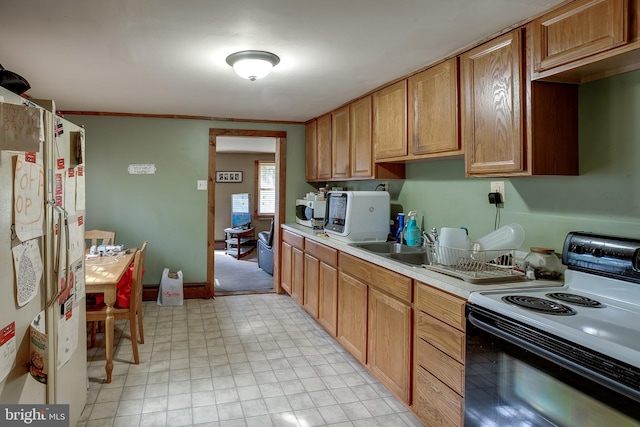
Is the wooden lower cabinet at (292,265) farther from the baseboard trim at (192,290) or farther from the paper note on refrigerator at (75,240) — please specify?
the paper note on refrigerator at (75,240)

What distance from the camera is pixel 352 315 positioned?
9.95 ft

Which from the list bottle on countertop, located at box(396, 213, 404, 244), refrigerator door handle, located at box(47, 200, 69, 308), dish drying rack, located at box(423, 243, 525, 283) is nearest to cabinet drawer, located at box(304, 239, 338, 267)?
bottle on countertop, located at box(396, 213, 404, 244)

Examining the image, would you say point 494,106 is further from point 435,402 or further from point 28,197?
point 28,197

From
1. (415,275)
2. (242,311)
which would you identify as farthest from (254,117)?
(415,275)

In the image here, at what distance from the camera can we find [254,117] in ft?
15.5

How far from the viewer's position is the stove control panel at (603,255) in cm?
160

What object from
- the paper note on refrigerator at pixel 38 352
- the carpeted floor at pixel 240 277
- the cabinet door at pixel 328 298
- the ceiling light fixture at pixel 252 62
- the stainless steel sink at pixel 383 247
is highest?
the ceiling light fixture at pixel 252 62

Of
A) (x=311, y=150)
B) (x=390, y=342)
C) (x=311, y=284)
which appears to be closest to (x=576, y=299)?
(x=390, y=342)

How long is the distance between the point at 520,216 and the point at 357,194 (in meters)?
1.33

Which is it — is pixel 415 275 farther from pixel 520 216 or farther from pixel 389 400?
pixel 389 400

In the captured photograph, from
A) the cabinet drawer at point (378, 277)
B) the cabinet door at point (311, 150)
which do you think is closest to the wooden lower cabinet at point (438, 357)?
the cabinet drawer at point (378, 277)

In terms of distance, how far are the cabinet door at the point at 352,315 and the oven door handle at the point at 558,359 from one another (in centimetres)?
121

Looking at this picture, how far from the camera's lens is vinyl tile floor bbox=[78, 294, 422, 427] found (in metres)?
2.31

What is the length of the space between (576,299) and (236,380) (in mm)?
2075
